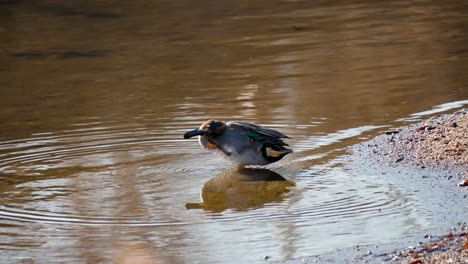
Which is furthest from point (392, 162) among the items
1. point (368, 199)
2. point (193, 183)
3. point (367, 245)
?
point (367, 245)

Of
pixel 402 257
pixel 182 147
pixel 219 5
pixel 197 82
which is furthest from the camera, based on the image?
pixel 219 5

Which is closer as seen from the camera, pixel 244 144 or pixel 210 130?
pixel 244 144

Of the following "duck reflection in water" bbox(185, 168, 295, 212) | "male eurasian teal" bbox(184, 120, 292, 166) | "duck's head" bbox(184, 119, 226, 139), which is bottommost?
"duck reflection in water" bbox(185, 168, 295, 212)

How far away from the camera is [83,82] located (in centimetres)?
1366

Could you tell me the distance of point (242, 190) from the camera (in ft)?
26.1

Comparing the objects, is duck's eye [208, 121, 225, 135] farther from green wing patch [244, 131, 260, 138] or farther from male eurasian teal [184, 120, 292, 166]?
green wing patch [244, 131, 260, 138]

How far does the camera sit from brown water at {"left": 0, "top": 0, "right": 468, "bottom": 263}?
22.1 feet

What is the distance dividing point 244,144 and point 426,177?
5.17ft

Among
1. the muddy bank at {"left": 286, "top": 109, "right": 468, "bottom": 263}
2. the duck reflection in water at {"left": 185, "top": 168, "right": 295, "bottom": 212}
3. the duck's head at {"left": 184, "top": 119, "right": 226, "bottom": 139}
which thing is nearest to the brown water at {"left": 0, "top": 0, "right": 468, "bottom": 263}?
the duck reflection in water at {"left": 185, "top": 168, "right": 295, "bottom": 212}

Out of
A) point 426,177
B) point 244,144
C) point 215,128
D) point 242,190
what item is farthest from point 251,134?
point 426,177

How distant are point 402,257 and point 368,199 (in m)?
1.47

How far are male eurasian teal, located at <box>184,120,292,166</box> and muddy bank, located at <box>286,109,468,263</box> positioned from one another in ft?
2.09

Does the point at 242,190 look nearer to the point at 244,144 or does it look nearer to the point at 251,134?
the point at 244,144

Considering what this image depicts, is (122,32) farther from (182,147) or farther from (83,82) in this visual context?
(182,147)
